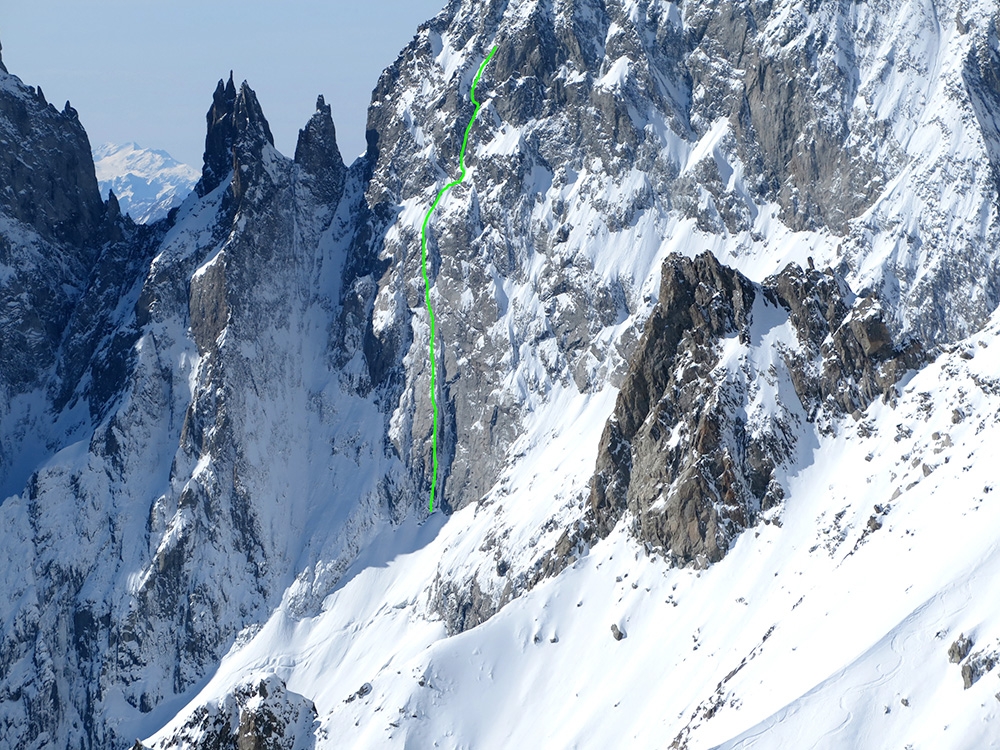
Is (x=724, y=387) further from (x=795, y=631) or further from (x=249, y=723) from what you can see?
(x=249, y=723)

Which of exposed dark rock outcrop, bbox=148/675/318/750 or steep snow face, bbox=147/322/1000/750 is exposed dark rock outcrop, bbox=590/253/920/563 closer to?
steep snow face, bbox=147/322/1000/750

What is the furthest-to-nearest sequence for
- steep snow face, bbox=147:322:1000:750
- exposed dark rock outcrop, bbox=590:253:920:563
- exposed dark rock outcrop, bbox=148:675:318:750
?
exposed dark rock outcrop, bbox=590:253:920:563 < steep snow face, bbox=147:322:1000:750 < exposed dark rock outcrop, bbox=148:675:318:750

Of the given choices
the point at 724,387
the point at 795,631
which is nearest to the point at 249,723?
the point at 795,631

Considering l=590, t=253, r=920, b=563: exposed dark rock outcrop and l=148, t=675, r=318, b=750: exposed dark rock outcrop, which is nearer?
l=148, t=675, r=318, b=750: exposed dark rock outcrop

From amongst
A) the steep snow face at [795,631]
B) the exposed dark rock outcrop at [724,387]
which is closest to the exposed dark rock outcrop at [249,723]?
the steep snow face at [795,631]

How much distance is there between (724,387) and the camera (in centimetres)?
14675

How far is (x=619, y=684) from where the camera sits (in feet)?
460

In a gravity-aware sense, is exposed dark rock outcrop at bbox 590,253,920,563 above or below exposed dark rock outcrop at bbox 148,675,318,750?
below

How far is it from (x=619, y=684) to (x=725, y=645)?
13.4 meters

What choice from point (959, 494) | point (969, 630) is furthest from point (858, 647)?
point (959, 494)

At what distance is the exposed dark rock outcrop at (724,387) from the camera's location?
144500 mm

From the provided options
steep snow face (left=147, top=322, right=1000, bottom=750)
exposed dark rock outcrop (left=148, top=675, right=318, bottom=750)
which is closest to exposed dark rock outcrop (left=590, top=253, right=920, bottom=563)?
steep snow face (left=147, top=322, right=1000, bottom=750)

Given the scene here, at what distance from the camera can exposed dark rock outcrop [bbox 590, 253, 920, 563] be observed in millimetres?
144500

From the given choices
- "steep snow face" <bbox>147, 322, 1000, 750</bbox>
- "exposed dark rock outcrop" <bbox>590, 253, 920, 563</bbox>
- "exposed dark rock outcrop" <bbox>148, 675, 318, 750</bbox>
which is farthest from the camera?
"exposed dark rock outcrop" <bbox>590, 253, 920, 563</bbox>
